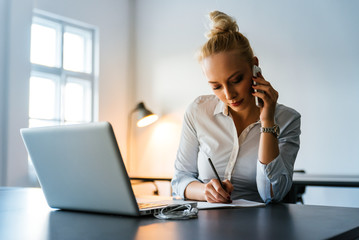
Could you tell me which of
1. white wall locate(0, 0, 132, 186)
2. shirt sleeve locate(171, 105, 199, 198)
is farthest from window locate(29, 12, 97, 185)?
shirt sleeve locate(171, 105, 199, 198)

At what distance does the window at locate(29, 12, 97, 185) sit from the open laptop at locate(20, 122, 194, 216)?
3.40 metres

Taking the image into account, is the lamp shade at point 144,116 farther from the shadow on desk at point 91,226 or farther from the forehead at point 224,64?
the shadow on desk at point 91,226

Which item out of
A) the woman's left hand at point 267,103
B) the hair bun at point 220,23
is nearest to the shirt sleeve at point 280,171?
the woman's left hand at point 267,103

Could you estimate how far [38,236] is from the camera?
796mm

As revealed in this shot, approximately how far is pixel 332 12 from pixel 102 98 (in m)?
2.79

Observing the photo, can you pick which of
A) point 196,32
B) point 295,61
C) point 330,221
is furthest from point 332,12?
point 330,221

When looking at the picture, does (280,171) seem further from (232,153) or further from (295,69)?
(295,69)

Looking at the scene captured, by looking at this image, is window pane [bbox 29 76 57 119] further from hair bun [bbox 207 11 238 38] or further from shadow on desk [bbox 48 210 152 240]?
shadow on desk [bbox 48 210 152 240]

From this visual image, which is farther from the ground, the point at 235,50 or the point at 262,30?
the point at 262,30

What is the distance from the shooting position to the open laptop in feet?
3.12

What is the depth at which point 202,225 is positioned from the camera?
0.87m

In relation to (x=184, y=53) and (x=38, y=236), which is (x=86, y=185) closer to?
(x=38, y=236)

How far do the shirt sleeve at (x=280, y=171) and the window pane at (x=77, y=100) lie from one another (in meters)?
3.73

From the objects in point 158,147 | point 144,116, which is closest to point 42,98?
point 144,116
